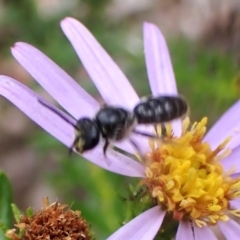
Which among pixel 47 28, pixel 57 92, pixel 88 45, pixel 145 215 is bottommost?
pixel 145 215

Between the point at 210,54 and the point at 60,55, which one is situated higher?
the point at 60,55

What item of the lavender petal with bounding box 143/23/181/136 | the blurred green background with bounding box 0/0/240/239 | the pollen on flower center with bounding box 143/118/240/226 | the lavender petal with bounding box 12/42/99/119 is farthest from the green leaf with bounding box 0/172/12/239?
the blurred green background with bounding box 0/0/240/239

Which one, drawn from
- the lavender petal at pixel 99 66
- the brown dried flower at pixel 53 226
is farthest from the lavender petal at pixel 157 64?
the brown dried flower at pixel 53 226

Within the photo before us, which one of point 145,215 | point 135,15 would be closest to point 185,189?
point 145,215

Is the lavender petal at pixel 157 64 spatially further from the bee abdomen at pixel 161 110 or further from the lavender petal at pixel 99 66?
the bee abdomen at pixel 161 110

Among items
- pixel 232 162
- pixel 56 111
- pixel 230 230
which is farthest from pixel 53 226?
pixel 232 162

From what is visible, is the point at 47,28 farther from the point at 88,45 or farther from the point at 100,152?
the point at 100,152
